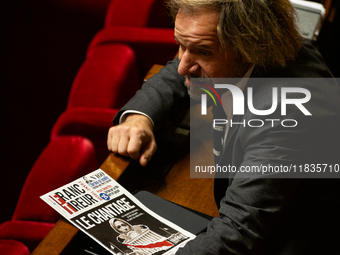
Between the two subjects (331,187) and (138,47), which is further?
(138,47)

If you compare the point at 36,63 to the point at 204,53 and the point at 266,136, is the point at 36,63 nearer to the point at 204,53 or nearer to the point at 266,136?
the point at 204,53

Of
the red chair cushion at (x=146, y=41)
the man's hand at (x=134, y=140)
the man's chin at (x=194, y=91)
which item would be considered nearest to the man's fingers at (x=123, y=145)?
the man's hand at (x=134, y=140)

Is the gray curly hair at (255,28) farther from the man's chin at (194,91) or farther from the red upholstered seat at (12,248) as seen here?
the red upholstered seat at (12,248)

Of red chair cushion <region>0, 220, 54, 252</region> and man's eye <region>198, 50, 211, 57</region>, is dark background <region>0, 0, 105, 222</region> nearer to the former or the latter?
red chair cushion <region>0, 220, 54, 252</region>

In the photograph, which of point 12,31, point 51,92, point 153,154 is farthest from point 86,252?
point 12,31

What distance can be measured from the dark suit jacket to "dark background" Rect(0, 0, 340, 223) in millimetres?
1282

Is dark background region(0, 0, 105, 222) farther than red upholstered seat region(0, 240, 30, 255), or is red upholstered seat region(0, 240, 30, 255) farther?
dark background region(0, 0, 105, 222)

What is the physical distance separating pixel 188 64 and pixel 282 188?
37 cm

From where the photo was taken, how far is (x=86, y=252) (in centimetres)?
84

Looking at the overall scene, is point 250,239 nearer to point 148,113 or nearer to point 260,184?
point 260,184

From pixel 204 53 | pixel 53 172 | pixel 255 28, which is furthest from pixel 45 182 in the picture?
pixel 255 28

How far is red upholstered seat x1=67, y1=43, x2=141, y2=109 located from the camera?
148 cm

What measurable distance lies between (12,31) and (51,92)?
15.8 inches

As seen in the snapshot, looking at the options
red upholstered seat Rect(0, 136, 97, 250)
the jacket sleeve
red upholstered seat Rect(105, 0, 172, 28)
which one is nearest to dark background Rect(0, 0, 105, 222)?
red upholstered seat Rect(105, 0, 172, 28)
